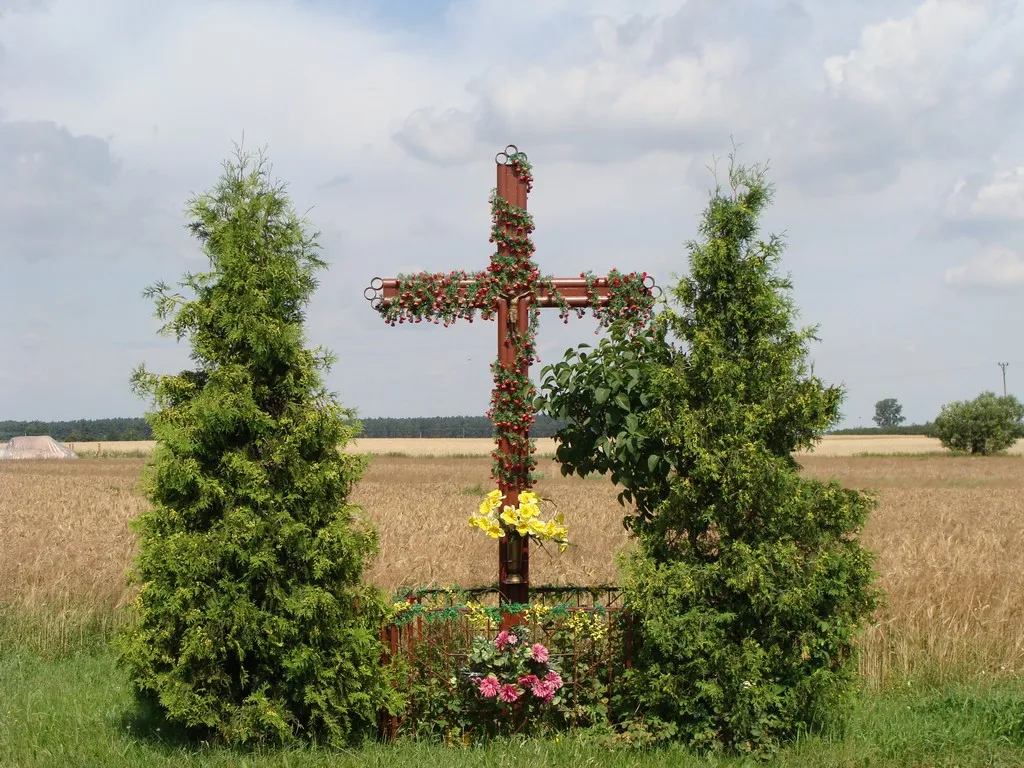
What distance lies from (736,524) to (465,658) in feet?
7.47

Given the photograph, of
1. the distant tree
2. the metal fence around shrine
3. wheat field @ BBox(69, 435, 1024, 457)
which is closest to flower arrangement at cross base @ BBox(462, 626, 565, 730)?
the metal fence around shrine

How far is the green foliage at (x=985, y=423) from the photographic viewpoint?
7044 cm

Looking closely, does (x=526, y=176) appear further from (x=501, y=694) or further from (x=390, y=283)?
(x=501, y=694)

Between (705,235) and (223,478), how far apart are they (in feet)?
12.7

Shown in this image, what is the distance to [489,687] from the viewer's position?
22.0ft

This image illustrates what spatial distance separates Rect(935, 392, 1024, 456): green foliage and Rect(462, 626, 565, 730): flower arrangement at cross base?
2856 inches

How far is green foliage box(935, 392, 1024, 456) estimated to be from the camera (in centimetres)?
7044

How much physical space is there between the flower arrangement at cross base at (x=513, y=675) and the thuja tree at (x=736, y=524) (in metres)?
0.66

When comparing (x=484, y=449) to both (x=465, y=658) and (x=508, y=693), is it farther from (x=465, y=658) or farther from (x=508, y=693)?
(x=508, y=693)

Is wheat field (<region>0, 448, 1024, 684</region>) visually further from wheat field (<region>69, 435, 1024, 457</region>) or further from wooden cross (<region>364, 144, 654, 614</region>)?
wheat field (<region>69, 435, 1024, 457</region>)

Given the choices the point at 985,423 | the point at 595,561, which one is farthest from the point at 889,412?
the point at 595,561

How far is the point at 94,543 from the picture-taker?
507 inches

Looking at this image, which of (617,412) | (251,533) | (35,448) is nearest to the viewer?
(251,533)

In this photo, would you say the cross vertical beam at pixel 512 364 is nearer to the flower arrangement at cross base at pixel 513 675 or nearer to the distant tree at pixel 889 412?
the flower arrangement at cross base at pixel 513 675
